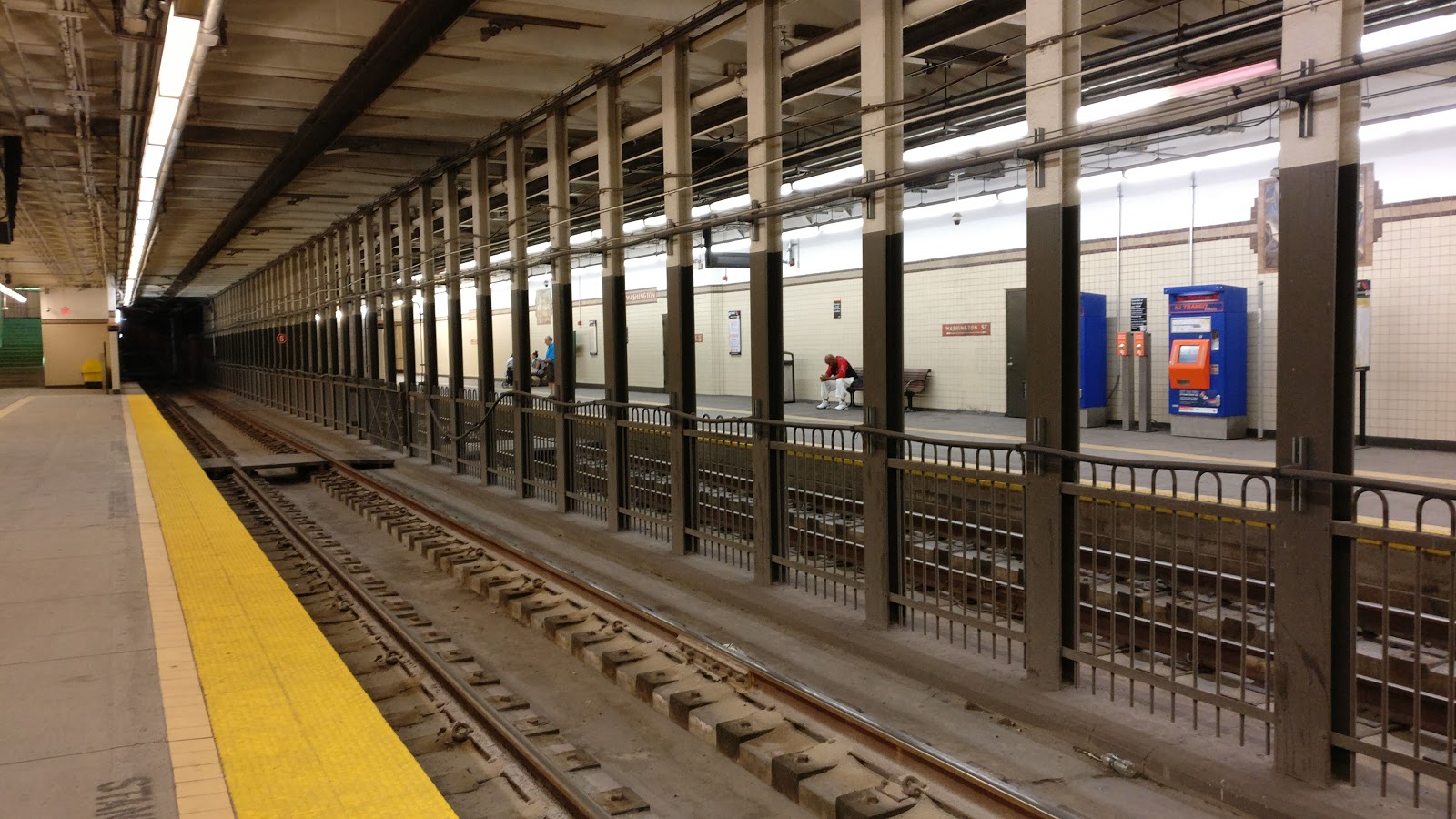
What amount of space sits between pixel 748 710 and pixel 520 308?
7.68 m

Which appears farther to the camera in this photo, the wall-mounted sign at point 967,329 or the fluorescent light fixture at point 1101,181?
the wall-mounted sign at point 967,329

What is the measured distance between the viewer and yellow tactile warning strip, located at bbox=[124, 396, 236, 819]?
346 cm

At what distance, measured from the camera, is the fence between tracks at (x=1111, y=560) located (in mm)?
3922

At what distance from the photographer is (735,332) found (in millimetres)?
21969

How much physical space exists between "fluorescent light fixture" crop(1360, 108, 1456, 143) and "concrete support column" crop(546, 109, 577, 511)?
8148 millimetres

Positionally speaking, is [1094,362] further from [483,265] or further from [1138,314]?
[483,265]

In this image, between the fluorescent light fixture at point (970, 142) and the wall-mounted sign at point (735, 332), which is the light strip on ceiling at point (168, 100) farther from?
the wall-mounted sign at point (735, 332)

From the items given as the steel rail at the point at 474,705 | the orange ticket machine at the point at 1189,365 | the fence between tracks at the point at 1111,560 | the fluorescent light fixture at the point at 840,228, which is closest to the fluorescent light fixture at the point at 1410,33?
the orange ticket machine at the point at 1189,365

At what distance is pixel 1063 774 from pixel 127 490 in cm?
1056

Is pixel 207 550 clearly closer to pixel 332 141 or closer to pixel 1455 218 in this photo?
pixel 332 141

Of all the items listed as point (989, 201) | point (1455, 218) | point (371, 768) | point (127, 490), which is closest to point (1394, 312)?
point (1455, 218)

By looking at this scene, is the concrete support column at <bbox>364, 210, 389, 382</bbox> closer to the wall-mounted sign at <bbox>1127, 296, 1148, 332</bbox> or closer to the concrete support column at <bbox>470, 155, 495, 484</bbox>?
the concrete support column at <bbox>470, 155, 495, 484</bbox>

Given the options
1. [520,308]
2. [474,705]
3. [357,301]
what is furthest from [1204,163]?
[357,301]

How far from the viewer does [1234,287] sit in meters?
11.5
